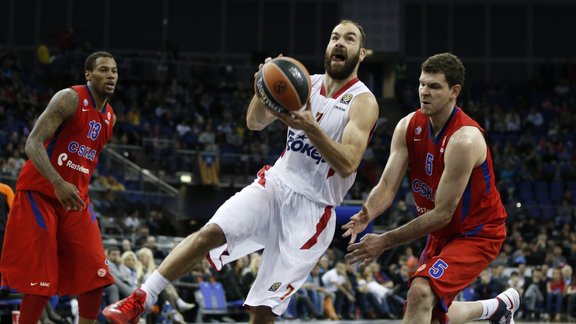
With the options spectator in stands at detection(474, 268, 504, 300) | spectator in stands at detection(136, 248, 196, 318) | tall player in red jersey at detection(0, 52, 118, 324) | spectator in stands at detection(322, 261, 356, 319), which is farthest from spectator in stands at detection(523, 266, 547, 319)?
tall player in red jersey at detection(0, 52, 118, 324)

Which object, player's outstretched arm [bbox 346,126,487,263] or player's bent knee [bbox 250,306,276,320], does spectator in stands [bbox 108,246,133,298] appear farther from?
player's outstretched arm [bbox 346,126,487,263]

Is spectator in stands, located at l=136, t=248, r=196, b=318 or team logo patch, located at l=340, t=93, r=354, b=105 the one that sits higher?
team logo patch, located at l=340, t=93, r=354, b=105

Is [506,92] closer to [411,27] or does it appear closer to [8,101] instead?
[411,27]

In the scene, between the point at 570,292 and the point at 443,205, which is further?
the point at 570,292

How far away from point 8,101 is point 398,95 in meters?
14.2

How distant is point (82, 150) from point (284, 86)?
2.22 m

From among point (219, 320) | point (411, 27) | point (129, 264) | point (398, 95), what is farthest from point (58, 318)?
point (411, 27)

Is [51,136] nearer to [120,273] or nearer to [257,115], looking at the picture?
[257,115]

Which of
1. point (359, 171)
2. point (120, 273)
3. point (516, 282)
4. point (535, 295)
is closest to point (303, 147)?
point (120, 273)

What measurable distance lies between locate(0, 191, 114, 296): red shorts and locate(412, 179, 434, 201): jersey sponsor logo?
2472mm

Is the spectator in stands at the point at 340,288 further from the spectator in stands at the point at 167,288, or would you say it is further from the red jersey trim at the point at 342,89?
the red jersey trim at the point at 342,89

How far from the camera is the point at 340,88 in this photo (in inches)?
252

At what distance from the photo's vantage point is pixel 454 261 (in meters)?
6.29

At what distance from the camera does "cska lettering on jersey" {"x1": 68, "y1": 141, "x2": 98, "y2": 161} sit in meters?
7.03
